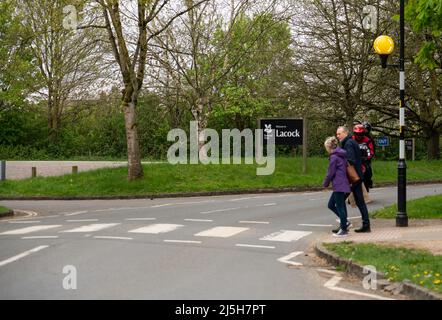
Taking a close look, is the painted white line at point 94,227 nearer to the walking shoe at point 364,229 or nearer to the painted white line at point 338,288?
the walking shoe at point 364,229

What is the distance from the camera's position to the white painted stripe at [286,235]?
1248 cm

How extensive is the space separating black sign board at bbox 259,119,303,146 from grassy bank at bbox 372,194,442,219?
11449 mm

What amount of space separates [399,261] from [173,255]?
135 inches

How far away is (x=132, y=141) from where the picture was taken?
2645 centimetres

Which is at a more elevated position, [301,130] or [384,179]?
[301,130]

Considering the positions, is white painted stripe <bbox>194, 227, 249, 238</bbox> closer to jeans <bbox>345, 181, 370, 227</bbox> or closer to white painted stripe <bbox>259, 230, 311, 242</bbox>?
white painted stripe <bbox>259, 230, 311, 242</bbox>

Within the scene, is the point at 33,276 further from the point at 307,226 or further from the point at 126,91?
the point at 126,91

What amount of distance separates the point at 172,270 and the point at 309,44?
26441mm

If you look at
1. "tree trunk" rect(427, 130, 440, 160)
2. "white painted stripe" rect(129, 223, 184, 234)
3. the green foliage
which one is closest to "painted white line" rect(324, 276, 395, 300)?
"white painted stripe" rect(129, 223, 184, 234)

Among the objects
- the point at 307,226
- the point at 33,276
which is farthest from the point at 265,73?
the point at 33,276

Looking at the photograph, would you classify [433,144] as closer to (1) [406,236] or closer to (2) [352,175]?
(2) [352,175]

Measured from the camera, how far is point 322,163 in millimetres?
31062

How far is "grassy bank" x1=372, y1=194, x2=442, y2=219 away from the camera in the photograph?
15.0 metres

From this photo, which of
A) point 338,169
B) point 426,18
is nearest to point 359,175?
point 338,169
